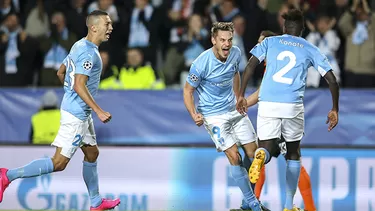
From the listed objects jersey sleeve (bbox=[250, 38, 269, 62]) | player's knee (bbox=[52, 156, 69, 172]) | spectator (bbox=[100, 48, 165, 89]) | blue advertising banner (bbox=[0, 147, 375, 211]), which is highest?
jersey sleeve (bbox=[250, 38, 269, 62])

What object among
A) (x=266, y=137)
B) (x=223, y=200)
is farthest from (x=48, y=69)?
(x=266, y=137)

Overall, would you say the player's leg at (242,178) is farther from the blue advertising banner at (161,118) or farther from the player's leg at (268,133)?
the blue advertising banner at (161,118)

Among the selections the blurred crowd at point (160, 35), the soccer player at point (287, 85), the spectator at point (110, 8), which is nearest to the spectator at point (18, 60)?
the blurred crowd at point (160, 35)

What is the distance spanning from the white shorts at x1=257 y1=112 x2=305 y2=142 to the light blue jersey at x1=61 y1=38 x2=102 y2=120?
1.70 meters

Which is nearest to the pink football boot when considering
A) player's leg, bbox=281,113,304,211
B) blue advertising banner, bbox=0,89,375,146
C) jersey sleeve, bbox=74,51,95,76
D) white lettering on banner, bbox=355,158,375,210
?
jersey sleeve, bbox=74,51,95,76

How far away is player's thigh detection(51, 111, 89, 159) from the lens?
9.21m

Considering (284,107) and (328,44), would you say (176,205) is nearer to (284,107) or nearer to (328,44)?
(284,107)

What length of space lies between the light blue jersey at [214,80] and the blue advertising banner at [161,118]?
2.75m

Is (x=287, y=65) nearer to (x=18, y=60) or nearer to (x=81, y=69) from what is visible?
(x=81, y=69)

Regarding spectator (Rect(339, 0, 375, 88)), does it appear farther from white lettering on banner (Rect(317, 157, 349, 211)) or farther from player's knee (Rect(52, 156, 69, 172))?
player's knee (Rect(52, 156, 69, 172))

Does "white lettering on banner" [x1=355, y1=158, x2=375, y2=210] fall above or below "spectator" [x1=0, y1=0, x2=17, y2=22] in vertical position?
below

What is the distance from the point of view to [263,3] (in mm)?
14398

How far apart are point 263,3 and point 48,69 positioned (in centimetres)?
348

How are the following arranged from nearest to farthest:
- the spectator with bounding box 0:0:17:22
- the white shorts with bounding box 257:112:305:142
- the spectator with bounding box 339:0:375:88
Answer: the white shorts with bounding box 257:112:305:142 → the spectator with bounding box 339:0:375:88 → the spectator with bounding box 0:0:17:22
